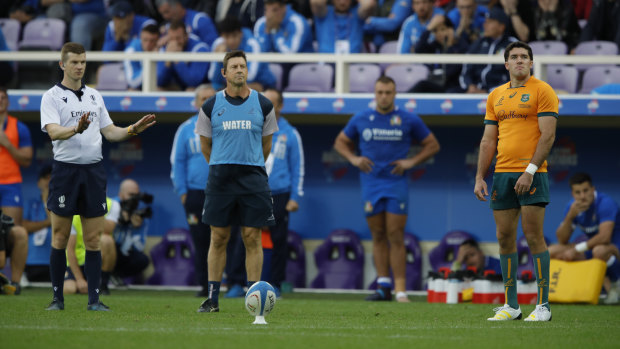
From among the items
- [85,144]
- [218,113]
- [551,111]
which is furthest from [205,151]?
[551,111]

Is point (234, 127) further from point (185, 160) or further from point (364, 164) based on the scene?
point (185, 160)

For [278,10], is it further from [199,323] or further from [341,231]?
[199,323]

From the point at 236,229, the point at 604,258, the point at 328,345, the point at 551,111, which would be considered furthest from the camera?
the point at 236,229

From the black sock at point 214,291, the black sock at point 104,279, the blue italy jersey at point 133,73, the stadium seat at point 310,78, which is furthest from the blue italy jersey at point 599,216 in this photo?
the blue italy jersey at point 133,73

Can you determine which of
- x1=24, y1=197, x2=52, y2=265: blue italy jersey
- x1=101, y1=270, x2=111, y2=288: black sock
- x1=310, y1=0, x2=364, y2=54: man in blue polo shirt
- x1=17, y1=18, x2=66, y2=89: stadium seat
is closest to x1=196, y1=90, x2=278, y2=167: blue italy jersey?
x1=101, y1=270, x2=111, y2=288: black sock

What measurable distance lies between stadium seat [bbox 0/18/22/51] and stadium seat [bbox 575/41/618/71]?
28.7 feet

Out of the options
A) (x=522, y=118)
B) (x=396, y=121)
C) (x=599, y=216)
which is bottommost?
(x=599, y=216)

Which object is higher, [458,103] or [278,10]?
[278,10]

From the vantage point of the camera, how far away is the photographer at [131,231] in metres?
12.5

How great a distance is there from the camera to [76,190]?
789 cm

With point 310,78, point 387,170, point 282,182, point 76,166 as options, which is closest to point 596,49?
point 310,78

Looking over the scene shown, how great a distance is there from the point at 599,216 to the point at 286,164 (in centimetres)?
370

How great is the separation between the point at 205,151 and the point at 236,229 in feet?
12.1

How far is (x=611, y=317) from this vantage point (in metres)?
8.28
